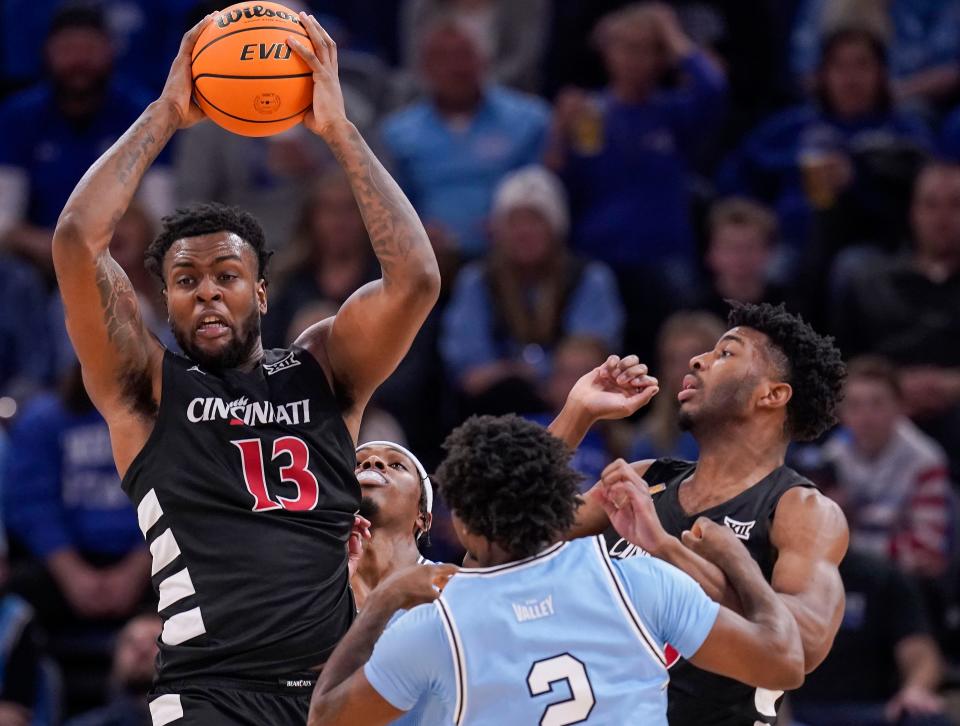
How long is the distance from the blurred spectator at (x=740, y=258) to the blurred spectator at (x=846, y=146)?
0.61 m

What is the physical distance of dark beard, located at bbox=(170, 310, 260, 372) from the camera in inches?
220

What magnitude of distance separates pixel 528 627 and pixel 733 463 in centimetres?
173

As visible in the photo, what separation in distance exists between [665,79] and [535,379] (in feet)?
9.79

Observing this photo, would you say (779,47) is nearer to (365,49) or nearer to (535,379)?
(365,49)

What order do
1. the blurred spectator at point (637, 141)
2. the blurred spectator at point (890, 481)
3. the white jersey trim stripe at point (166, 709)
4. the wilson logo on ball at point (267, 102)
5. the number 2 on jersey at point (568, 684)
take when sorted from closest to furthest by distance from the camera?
1. the number 2 on jersey at point (568, 684)
2. the white jersey trim stripe at point (166, 709)
3. the wilson logo on ball at point (267, 102)
4. the blurred spectator at point (890, 481)
5. the blurred spectator at point (637, 141)

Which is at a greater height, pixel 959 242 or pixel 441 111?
pixel 441 111

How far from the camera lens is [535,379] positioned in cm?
1047

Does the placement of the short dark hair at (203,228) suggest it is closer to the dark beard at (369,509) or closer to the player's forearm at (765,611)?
the dark beard at (369,509)

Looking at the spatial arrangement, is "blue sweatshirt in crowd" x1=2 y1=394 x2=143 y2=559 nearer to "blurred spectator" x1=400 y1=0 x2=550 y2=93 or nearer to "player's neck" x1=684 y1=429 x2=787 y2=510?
"blurred spectator" x1=400 y1=0 x2=550 y2=93

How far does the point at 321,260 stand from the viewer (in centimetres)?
1100

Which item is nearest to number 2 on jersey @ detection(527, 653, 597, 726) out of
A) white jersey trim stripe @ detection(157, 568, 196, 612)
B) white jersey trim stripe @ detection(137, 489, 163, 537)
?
white jersey trim stripe @ detection(157, 568, 196, 612)

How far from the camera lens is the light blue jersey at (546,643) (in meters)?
4.55

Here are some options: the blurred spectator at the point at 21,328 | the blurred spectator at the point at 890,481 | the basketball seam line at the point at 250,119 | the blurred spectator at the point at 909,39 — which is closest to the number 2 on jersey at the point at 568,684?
the basketball seam line at the point at 250,119

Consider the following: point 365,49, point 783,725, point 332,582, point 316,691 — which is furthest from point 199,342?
point 365,49
